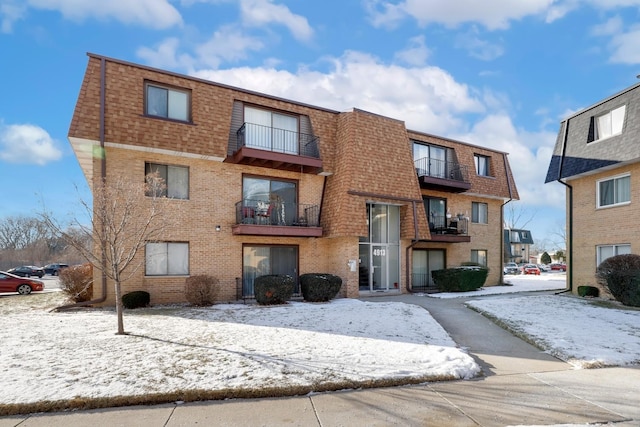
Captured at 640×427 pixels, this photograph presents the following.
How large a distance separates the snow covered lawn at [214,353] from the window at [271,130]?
23.8ft

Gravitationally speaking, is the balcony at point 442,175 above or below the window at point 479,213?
above

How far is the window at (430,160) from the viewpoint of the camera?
65.0ft

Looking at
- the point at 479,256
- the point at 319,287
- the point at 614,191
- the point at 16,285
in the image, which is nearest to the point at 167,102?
the point at 319,287

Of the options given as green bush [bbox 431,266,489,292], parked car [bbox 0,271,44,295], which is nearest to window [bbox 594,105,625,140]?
Answer: green bush [bbox 431,266,489,292]

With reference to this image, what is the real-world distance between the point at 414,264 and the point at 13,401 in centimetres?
1713

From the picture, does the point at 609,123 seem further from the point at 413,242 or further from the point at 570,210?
the point at 413,242

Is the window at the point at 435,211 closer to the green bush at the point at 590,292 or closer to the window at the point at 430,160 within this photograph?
the window at the point at 430,160

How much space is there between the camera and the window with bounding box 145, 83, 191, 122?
1330 cm

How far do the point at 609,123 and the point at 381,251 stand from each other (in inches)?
417

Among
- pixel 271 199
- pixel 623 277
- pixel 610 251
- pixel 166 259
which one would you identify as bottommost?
pixel 623 277

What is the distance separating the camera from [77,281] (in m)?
14.1

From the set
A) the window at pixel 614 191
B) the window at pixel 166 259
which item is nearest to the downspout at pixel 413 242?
the window at pixel 614 191

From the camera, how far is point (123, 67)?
41.9 feet

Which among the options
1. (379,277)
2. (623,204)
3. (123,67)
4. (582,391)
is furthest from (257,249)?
(623,204)
